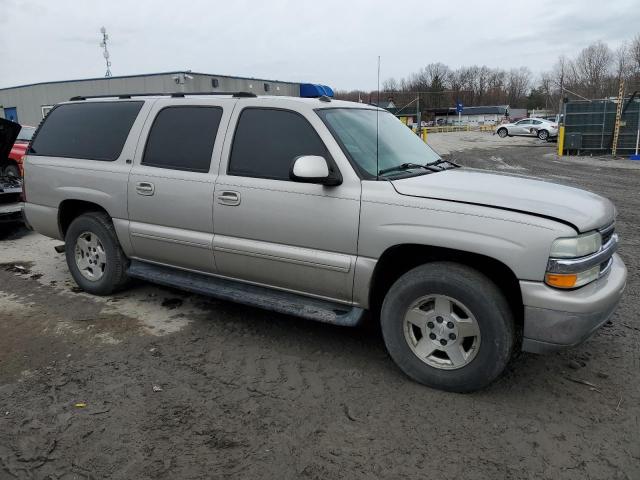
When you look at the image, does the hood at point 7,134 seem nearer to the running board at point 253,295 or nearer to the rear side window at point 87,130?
the rear side window at point 87,130

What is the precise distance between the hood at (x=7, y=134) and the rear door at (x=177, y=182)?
12.7 ft

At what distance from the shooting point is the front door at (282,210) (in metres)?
3.53

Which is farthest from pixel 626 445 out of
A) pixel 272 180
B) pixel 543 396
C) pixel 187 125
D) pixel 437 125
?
pixel 437 125

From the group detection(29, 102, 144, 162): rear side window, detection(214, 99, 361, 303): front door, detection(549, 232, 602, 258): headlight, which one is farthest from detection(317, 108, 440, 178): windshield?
detection(29, 102, 144, 162): rear side window

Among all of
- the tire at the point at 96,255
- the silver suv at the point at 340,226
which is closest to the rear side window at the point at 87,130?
the silver suv at the point at 340,226

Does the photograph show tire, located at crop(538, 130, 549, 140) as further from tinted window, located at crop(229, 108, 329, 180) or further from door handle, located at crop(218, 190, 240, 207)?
door handle, located at crop(218, 190, 240, 207)

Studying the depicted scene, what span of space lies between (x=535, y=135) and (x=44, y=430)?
40.3 meters

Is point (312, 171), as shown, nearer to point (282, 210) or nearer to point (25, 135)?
point (282, 210)

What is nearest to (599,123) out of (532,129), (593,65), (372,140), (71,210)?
(532,129)

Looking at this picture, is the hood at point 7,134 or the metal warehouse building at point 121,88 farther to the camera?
the metal warehouse building at point 121,88

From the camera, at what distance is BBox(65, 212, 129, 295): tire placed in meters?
4.88

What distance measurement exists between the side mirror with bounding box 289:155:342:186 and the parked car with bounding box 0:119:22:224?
18.6 feet

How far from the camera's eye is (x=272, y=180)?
12.5ft

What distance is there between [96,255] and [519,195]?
154 inches
